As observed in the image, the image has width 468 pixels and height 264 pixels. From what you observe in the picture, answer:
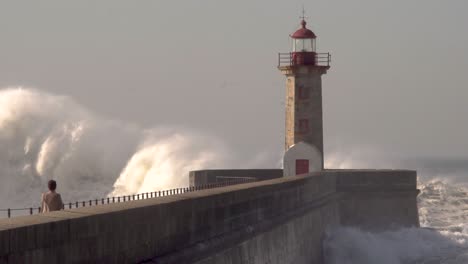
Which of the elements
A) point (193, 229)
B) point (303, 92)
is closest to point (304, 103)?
point (303, 92)

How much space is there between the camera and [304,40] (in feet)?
91.0

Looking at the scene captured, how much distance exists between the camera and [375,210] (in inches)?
1005

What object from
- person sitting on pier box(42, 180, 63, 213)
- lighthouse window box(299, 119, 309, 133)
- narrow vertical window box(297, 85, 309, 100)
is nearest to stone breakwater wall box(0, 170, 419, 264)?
person sitting on pier box(42, 180, 63, 213)

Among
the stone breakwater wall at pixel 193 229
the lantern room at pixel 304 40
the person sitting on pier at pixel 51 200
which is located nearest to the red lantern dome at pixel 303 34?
the lantern room at pixel 304 40

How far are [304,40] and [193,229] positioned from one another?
17162 mm

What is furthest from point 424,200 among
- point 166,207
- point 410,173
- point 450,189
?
point 166,207

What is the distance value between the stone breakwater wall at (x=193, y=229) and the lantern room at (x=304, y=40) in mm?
4917

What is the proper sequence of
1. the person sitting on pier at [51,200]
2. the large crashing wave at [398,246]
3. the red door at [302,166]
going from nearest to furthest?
the person sitting on pier at [51,200] → the large crashing wave at [398,246] → the red door at [302,166]

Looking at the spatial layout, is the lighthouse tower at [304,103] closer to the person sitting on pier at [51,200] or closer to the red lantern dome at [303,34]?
the red lantern dome at [303,34]

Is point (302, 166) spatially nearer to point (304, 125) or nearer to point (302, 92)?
point (304, 125)

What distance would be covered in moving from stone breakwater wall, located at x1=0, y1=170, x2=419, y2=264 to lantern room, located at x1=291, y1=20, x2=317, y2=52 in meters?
4.92

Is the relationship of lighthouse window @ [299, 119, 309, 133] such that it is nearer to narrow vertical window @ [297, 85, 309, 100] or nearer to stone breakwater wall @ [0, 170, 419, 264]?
narrow vertical window @ [297, 85, 309, 100]

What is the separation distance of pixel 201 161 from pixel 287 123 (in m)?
7.70

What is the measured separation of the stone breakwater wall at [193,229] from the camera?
7809mm
